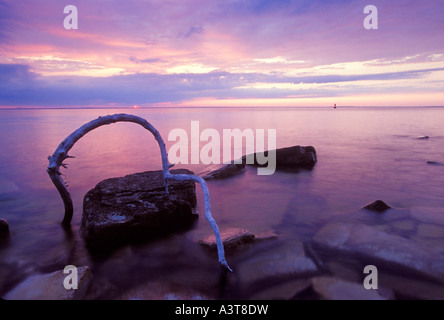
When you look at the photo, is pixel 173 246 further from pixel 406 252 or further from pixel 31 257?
pixel 406 252

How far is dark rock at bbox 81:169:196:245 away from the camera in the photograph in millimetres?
5371

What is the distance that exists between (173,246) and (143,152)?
41.4 ft

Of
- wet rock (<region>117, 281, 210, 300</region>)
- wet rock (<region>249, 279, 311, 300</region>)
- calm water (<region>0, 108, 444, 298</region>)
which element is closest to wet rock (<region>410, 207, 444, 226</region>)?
calm water (<region>0, 108, 444, 298</region>)

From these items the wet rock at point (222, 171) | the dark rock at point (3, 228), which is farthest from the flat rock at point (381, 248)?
the dark rock at point (3, 228)

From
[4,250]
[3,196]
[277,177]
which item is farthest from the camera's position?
[277,177]

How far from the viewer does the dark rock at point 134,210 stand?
5.37m

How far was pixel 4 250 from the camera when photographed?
5.25 m

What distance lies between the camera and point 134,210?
5727 mm

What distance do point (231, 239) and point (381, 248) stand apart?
114 inches

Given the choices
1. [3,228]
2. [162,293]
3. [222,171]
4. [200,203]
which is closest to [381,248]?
[162,293]

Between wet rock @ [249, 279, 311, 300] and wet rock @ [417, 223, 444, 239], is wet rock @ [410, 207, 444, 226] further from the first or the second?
wet rock @ [249, 279, 311, 300]

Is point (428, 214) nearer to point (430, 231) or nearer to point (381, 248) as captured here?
point (430, 231)

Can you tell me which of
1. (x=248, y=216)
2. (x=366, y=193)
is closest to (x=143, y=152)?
(x=248, y=216)
